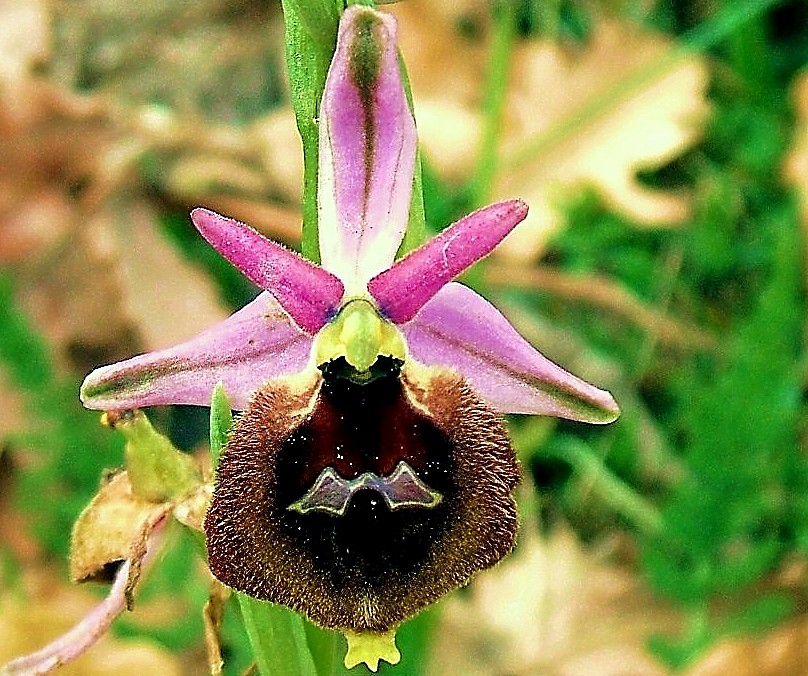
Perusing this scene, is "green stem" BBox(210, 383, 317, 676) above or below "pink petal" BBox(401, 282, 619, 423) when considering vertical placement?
below

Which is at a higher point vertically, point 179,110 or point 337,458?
point 337,458

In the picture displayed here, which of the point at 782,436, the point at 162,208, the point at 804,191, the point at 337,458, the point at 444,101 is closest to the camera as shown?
the point at 337,458

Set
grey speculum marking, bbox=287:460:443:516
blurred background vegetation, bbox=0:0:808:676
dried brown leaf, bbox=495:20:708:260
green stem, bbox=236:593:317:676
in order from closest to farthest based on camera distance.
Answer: grey speculum marking, bbox=287:460:443:516 < green stem, bbox=236:593:317:676 < blurred background vegetation, bbox=0:0:808:676 < dried brown leaf, bbox=495:20:708:260

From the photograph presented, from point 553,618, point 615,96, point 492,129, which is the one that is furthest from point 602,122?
point 553,618

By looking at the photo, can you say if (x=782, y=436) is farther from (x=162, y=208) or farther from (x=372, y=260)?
(x=162, y=208)

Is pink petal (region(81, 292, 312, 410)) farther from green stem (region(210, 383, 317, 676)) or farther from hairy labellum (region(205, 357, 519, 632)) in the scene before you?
green stem (region(210, 383, 317, 676))

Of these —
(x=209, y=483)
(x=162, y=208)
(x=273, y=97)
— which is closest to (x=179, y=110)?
(x=273, y=97)

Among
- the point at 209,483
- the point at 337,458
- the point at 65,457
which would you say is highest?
the point at 337,458

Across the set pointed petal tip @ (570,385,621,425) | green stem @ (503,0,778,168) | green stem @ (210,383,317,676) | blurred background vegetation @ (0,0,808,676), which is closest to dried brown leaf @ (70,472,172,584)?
green stem @ (210,383,317,676)
